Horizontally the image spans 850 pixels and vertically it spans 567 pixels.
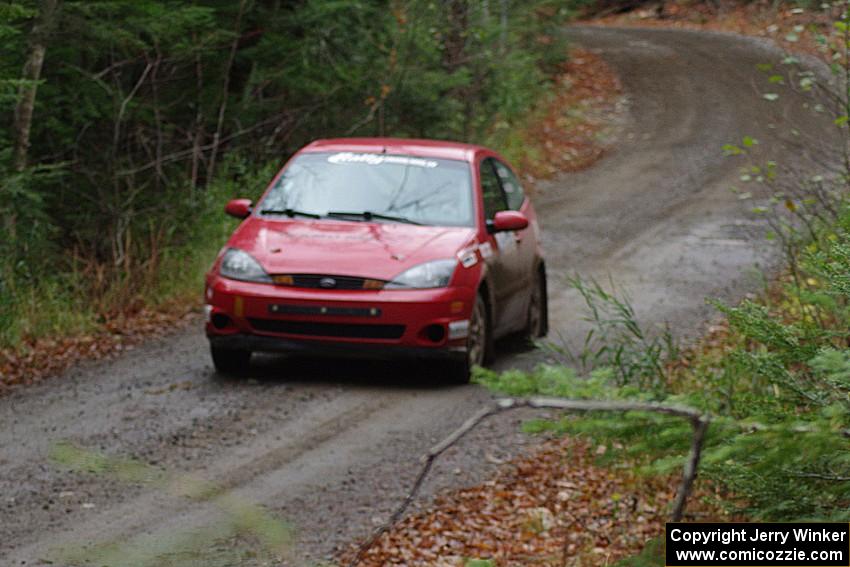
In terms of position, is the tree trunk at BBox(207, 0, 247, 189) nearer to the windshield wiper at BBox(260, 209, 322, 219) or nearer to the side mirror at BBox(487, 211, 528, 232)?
the windshield wiper at BBox(260, 209, 322, 219)

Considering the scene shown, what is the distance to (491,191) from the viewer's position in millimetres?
12344

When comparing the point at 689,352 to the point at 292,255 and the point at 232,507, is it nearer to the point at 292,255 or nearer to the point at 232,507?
the point at 292,255

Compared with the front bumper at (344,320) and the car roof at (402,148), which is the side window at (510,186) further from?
the front bumper at (344,320)

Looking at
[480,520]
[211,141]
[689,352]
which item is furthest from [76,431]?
[211,141]

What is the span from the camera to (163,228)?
15.2 meters

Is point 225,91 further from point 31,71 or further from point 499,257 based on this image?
point 499,257

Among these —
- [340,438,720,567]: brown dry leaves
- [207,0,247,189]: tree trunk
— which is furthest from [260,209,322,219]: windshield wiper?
[207,0,247,189]: tree trunk

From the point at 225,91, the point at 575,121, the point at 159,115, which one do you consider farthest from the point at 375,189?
the point at 575,121

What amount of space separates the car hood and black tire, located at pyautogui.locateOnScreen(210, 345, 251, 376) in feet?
2.62

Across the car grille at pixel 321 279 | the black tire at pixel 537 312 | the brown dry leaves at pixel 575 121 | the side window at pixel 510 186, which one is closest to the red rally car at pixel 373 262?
the car grille at pixel 321 279

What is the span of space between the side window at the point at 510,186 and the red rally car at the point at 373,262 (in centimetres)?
35

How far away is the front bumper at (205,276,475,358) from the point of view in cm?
1066

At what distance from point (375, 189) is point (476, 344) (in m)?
1.52

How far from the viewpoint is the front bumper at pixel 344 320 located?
1066 centimetres
